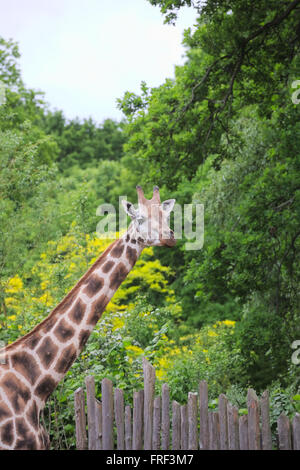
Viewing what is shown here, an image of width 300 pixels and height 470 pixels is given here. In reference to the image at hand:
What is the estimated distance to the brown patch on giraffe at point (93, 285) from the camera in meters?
5.46

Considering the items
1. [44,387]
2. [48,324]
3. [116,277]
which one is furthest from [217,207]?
[44,387]

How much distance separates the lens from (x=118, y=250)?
223 inches

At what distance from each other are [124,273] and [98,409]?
1.44 m

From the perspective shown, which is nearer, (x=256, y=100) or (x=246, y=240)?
(x=246, y=240)

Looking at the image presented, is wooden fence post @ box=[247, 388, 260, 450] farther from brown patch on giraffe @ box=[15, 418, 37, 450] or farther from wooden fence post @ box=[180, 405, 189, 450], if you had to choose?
brown patch on giraffe @ box=[15, 418, 37, 450]

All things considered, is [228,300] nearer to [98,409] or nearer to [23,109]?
[23,109]

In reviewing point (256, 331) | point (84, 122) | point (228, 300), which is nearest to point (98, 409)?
point (256, 331)

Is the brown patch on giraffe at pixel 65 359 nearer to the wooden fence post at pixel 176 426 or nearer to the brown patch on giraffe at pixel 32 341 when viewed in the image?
the brown patch on giraffe at pixel 32 341

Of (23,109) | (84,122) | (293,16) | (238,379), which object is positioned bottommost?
(238,379)

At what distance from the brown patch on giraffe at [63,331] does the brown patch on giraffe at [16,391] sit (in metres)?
0.53

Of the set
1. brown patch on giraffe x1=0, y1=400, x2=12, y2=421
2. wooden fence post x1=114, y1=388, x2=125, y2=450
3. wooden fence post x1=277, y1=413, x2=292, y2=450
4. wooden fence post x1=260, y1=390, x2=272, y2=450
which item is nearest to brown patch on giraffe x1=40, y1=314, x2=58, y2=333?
brown patch on giraffe x1=0, y1=400, x2=12, y2=421

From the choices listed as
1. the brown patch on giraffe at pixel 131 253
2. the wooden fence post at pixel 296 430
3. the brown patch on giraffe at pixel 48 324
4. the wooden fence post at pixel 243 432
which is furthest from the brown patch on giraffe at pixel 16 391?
the wooden fence post at pixel 296 430

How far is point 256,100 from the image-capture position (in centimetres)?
1161

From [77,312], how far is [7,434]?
48.2 inches
